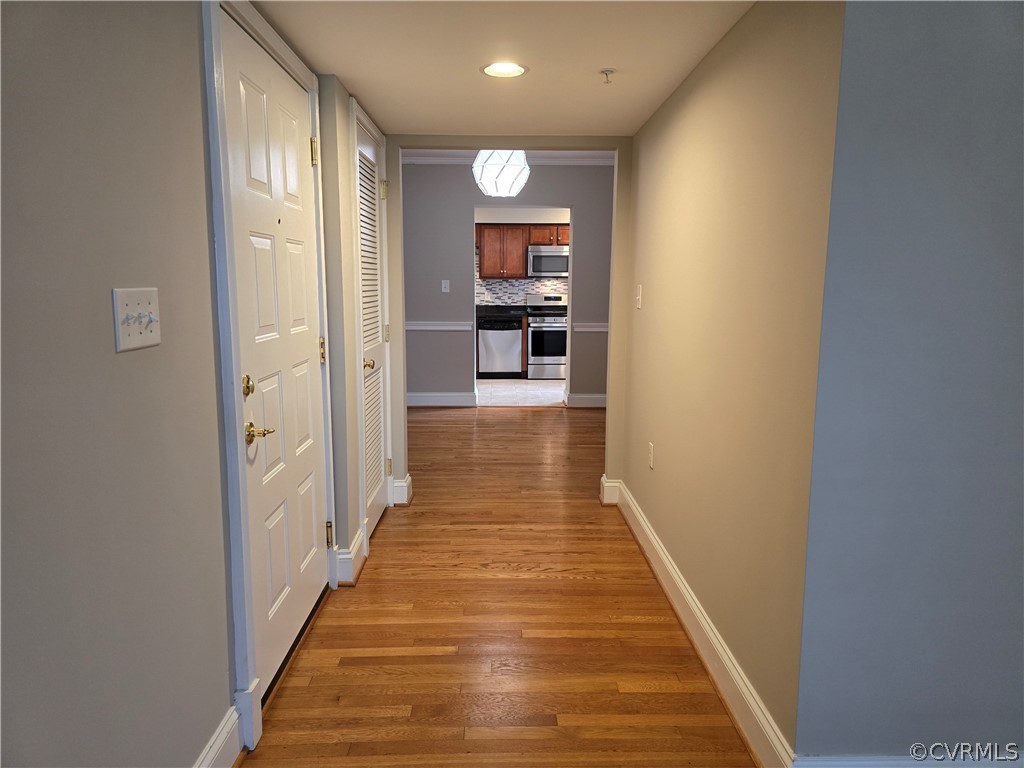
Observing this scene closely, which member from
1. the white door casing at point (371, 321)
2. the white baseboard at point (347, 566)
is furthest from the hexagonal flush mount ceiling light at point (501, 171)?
the white baseboard at point (347, 566)

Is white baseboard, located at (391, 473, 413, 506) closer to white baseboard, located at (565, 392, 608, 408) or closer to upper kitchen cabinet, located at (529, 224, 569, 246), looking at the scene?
white baseboard, located at (565, 392, 608, 408)

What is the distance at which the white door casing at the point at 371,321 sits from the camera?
2996mm

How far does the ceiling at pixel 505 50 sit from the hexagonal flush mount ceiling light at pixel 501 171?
5.23ft

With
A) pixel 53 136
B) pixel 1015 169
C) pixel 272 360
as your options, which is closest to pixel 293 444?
pixel 272 360

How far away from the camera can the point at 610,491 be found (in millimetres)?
3910

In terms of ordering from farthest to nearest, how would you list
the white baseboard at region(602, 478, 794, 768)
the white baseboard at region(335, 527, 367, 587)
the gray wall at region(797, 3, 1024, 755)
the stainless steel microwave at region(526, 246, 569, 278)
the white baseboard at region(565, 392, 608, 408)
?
the stainless steel microwave at region(526, 246, 569, 278) < the white baseboard at region(565, 392, 608, 408) < the white baseboard at region(335, 527, 367, 587) < the white baseboard at region(602, 478, 794, 768) < the gray wall at region(797, 3, 1024, 755)

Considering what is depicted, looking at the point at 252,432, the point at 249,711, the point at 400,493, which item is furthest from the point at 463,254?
the point at 249,711

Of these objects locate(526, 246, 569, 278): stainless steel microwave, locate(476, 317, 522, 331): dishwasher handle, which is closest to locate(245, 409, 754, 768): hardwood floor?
locate(476, 317, 522, 331): dishwasher handle

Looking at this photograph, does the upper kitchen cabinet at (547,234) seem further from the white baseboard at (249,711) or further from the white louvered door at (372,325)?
the white baseboard at (249,711)

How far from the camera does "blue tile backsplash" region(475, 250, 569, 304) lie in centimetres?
857

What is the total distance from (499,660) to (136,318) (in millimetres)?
1654

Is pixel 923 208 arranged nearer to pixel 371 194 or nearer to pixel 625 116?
pixel 625 116

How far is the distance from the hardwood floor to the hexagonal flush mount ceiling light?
244cm

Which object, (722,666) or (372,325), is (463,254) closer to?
(372,325)
